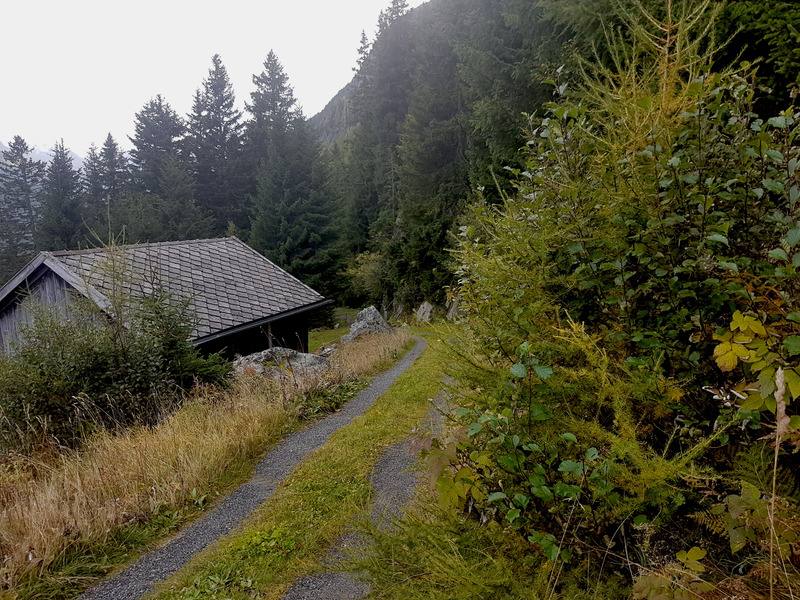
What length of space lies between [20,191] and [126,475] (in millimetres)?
48895

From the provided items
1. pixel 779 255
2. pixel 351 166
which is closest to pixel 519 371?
pixel 779 255

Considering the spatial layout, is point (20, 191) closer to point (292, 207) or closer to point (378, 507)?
point (292, 207)

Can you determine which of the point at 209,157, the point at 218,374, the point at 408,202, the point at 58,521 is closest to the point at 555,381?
the point at 58,521

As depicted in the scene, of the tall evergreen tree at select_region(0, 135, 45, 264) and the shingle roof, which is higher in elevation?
the tall evergreen tree at select_region(0, 135, 45, 264)

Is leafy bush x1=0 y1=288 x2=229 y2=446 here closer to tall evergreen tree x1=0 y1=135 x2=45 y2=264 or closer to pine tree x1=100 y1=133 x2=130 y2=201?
tall evergreen tree x1=0 y1=135 x2=45 y2=264

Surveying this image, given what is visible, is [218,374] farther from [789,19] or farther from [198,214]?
[198,214]

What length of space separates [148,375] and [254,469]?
10.1ft

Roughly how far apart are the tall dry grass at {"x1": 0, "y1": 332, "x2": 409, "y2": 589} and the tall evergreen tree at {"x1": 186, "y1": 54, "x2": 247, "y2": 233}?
33515mm

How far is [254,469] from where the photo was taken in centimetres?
544

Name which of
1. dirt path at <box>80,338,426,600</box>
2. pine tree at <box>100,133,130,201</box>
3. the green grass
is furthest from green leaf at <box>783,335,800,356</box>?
pine tree at <box>100,133,130,201</box>

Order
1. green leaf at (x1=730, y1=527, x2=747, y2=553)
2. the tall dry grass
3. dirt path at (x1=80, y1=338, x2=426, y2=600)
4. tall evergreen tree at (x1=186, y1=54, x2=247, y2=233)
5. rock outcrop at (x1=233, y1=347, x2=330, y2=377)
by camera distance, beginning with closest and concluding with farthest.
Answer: green leaf at (x1=730, y1=527, x2=747, y2=553) < dirt path at (x1=80, y1=338, x2=426, y2=600) < the tall dry grass < rock outcrop at (x1=233, y1=347, x2=330, y2=377) < tall evergreen tree at (x1=186, y1=54, x2=247, y2=233)

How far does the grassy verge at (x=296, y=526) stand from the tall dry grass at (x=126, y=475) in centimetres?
100

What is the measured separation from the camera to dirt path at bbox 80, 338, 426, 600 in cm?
334

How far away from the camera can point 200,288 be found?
40.4 feet
